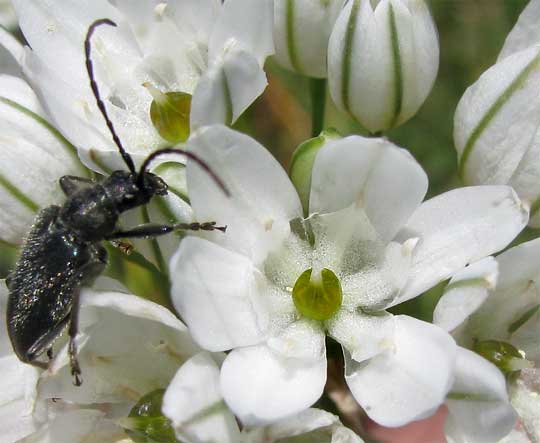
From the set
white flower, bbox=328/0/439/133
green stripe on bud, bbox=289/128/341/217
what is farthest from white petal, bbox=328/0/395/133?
green stripe on bud, bbox=289/128/341/217

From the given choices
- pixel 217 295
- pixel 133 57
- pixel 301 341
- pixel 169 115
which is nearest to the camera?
pixel 217 295

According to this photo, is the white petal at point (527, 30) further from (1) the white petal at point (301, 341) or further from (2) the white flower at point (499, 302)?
(1) the white petal at point (301, 341)

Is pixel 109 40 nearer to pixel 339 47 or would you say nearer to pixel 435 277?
pixel 339 47

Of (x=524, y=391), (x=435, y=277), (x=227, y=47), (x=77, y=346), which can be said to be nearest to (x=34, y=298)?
(x=77, y=346)

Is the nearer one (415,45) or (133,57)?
(415,45)

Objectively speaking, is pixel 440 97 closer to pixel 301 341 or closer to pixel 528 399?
pixel 528 399

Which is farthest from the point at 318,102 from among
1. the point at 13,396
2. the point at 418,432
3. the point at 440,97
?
the point at 440,97

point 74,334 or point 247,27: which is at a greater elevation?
point 247,27
